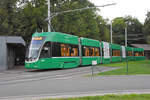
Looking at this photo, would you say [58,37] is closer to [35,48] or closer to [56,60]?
[56,60]

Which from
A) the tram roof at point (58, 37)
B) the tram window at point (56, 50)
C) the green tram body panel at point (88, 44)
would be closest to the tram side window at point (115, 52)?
the green tram body panel at point (88, 44)

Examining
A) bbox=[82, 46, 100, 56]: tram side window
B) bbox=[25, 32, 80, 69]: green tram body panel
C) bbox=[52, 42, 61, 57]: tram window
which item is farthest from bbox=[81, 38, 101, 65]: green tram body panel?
bbox=[52, 42, 61, 57]: tram window

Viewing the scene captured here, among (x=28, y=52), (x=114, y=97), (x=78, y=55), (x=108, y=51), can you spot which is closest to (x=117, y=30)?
(x=108, y=51)

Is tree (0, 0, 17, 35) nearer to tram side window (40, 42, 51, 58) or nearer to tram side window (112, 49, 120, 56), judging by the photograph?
tram side window (112, 49, 120, 56)

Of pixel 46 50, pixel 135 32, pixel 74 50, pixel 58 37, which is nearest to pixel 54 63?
pixel 46 50

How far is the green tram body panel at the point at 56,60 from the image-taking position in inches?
699

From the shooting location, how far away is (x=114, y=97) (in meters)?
7.08

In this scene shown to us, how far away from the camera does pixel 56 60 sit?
62.1ft

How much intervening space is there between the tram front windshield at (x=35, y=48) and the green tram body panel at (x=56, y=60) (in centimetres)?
48

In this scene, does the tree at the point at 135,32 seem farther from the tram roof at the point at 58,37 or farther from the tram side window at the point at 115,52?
the tram roof at the point at 58,37

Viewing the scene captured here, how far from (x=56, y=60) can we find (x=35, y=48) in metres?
2.31

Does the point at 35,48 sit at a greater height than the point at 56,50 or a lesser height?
greater

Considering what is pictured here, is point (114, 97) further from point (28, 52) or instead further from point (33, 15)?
point (33, 15)

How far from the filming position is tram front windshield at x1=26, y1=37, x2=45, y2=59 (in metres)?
17.7
